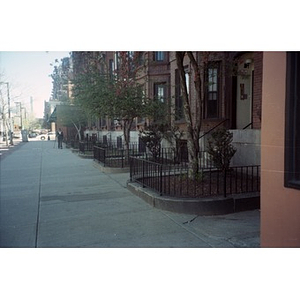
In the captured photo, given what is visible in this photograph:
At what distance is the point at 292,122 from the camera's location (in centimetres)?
304

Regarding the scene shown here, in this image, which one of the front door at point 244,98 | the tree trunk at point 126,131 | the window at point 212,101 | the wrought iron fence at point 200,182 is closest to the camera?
the wrought iron fence at point 200,182

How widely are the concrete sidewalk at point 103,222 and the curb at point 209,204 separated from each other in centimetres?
12

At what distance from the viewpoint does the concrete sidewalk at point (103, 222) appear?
13.3 ft

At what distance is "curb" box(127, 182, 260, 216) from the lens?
5133mm

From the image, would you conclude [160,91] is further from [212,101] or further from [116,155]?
[116,155]

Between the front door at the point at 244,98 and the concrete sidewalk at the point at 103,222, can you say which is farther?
the front door at the point at 244,98

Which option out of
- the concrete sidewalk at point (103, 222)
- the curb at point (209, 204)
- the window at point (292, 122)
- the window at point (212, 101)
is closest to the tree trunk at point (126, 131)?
the window at point (212, 101)

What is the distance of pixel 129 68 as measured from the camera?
8.97 m

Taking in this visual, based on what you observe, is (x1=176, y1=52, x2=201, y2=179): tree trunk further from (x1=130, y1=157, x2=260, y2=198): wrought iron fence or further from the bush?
the bush

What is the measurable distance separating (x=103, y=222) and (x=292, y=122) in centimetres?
316

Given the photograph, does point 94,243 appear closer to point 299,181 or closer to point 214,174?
point 299,181

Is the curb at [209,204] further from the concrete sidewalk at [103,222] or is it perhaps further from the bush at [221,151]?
the bush at [221,151]

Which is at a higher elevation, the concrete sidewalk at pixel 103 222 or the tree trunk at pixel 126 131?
the tree trunk at pixel 126 131

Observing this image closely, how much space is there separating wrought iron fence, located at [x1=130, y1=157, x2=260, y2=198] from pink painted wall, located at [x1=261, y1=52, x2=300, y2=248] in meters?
2.09
